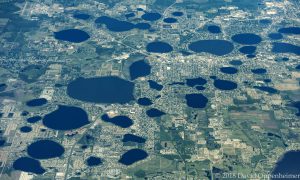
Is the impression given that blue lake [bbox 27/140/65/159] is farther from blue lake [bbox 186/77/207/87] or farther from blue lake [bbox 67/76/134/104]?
blue lake [bbox 186/77/207/87]

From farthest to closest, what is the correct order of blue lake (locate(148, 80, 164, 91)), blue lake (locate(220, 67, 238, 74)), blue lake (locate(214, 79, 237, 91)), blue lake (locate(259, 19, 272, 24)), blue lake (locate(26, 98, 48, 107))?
blue lake (locate(259, 19, 272, 24)) → blue lake (locate(220, 67, 238, 74)) → blue lake (locate(214, 79, 237, 91)) → blue lake (locate(148, 80, 164, 91)) → blue lake (locate(26, 98, 48, 107))

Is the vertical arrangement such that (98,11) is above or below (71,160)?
above

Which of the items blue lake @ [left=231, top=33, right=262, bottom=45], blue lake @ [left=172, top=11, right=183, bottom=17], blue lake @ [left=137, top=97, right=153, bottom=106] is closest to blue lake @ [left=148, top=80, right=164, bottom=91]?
blue lake @ [left=137, top=97, right=153, bottom=106]

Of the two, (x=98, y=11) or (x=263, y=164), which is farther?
(x=98, y=11)

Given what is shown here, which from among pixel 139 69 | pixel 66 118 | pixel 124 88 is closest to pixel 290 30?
pixel 139 69

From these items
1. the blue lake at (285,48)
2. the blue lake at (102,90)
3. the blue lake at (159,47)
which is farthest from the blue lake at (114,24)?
the blue lake at (285,48)

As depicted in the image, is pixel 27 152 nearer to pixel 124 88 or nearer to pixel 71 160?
pixel 71 160

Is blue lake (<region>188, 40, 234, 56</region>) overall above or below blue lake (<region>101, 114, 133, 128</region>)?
above

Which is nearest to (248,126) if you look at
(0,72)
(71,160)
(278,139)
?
(278,139)
